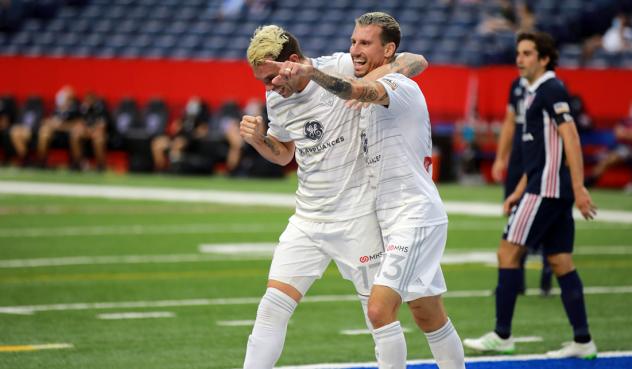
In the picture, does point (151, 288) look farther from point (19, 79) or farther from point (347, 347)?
point (19, 79)

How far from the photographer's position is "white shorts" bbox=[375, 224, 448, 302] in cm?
600

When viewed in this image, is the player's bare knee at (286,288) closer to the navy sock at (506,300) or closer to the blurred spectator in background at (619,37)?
the navy sock at (506,300)

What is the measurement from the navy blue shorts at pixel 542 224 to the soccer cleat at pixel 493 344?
661 millimetres

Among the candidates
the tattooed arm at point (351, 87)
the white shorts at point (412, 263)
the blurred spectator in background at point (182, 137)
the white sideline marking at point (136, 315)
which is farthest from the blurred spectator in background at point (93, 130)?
the tattooed arm at point (351, 87)

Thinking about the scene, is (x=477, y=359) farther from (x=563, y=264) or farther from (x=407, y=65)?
(x=407, y=65)

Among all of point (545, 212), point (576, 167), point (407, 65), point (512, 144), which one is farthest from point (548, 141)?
point (407, 65)

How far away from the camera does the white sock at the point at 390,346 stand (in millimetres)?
5984

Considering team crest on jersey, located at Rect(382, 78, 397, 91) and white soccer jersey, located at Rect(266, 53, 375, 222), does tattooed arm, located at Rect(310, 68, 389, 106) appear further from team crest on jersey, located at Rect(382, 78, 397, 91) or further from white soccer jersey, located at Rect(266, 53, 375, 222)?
white soccer jersey, located at Rect(266, 53, 375, 222)

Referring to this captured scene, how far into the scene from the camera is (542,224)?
8.37m

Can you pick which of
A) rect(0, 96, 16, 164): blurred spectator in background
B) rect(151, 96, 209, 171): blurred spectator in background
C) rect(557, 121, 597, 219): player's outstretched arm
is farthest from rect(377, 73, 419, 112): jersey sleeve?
rect(0, 96, 16, 164): blurred spectator in background

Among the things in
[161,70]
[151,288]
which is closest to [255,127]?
[151,288]

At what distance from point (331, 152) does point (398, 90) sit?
0.56 metres

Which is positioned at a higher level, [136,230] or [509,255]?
[509,255]

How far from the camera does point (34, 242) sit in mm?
14672
